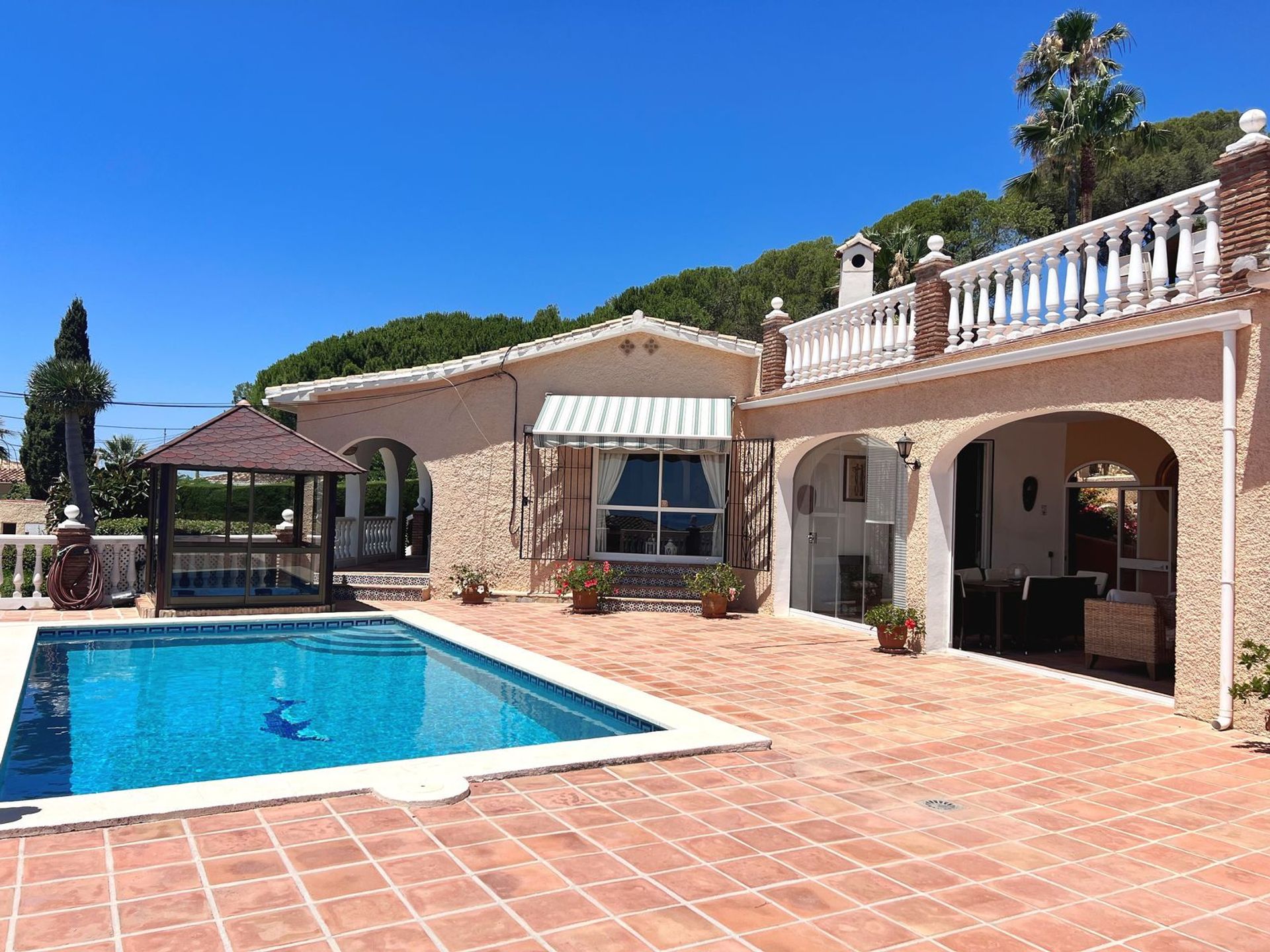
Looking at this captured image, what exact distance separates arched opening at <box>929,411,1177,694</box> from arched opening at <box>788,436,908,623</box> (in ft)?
3.89

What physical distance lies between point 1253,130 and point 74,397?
3725 cm

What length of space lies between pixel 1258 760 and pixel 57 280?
191 ft

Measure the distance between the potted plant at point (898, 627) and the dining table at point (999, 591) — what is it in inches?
44.6

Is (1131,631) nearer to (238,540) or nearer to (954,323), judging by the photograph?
(954,323)

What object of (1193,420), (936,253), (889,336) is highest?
(936,253)

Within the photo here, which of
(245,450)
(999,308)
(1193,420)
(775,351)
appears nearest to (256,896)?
(1193,420)

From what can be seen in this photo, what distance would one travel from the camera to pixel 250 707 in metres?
11.7

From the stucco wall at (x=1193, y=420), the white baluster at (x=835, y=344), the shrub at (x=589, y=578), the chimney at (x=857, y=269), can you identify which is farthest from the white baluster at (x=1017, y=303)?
the shrub at (x=589, y=578)

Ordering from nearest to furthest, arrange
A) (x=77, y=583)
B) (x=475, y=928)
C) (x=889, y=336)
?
(x=475, y=928) < (x=889, y=336) < (x=77, y=583)

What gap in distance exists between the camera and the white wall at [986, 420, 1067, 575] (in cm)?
1902

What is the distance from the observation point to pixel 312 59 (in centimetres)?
2278

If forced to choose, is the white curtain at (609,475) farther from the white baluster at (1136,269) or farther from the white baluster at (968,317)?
the white baluster at (1136,269)

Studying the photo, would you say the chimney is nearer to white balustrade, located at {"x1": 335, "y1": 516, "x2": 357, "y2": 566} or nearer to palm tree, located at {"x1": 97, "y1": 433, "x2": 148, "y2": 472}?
white balustrade, located at {"x1": 335, "y1": 516, "x2": 357, "y2": 566}

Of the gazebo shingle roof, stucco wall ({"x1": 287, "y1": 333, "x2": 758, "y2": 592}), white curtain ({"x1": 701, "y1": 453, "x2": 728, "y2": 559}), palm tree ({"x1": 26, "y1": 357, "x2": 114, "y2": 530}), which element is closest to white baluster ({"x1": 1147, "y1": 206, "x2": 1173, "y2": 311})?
stucco wall ({"x1": 287, "y1": 333, "x2": 758, "y2": 592})
